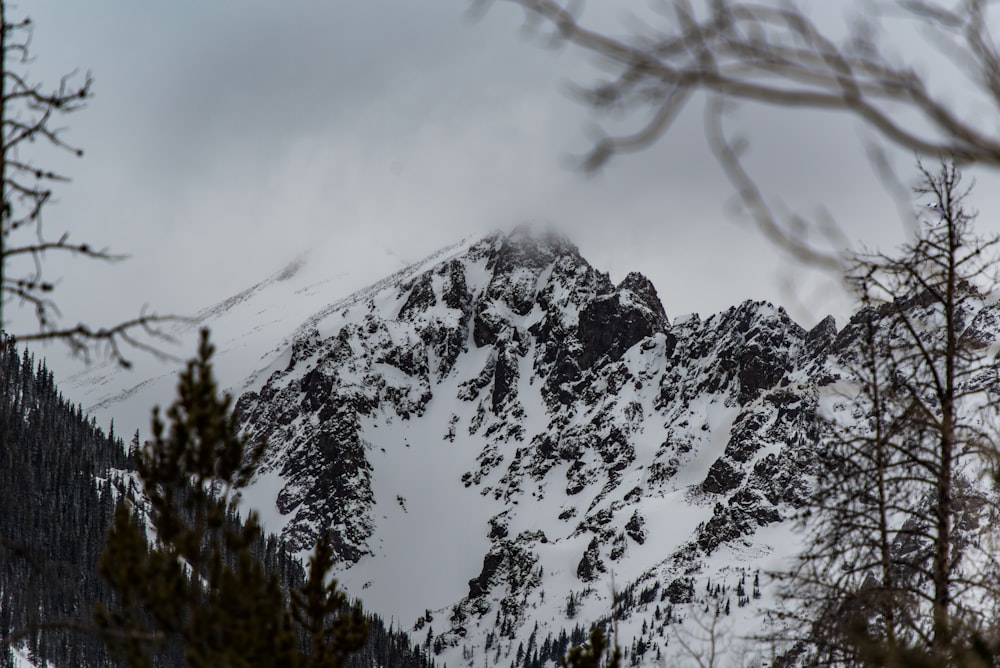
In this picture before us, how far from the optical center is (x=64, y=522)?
12319 cm

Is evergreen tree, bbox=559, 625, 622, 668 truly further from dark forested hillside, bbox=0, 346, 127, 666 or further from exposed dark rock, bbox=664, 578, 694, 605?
exposed dark rock, bbox=664, 578, 694, 605

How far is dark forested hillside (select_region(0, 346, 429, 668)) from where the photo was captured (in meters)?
95.9

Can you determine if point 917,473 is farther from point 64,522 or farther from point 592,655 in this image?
point 64,522

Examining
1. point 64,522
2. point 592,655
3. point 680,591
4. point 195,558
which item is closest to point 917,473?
point 592,655

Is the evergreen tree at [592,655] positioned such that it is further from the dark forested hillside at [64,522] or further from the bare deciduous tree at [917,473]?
the dark forested hillside at [64,522]

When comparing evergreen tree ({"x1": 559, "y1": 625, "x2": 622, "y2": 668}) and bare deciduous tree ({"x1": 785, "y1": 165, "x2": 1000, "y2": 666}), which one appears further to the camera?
evergreen tree ({"x1": 559, "y1": 625, "x2": 622, "y2": 668})

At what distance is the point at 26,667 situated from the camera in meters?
86.8

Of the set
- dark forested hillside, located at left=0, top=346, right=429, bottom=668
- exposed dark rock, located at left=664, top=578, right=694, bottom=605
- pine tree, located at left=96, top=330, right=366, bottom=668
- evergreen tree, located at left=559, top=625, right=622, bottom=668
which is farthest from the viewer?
exposed dark rock, located at left=664, top=578, right=694, bottom=605

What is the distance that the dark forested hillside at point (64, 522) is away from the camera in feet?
315

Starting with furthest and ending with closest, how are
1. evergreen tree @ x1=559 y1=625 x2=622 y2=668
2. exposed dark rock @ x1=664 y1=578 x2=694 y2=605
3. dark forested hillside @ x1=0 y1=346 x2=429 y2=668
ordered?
exposed dark rock @ x1=664 y1=578 x2=694 y2=605, dark forested hillside @ x1=0 y1=346 x2=429 y2=668, evergreen tree @ x1=559 y1=625 x2=622 y2=668

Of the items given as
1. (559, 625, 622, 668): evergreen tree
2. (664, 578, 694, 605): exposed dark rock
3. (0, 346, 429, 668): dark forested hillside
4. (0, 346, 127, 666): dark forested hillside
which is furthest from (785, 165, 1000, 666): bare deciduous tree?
(664, 578, 694, 605): exposed dark rock

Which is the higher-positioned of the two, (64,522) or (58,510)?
(58,510)

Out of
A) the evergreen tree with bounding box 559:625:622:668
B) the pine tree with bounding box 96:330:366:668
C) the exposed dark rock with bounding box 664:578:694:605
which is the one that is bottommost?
the evergreen tree with bounding box 559:625:622:668

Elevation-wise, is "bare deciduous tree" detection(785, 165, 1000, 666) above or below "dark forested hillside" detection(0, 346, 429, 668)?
below
